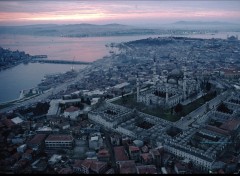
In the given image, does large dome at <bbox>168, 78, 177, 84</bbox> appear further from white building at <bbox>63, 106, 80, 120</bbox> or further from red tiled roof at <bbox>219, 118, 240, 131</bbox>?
white building at <bbox>63, 106, 80, 120</bbox>

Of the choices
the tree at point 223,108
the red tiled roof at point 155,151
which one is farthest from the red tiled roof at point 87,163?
the tree at point 223,108

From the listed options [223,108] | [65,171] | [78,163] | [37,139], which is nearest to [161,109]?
[223,108]

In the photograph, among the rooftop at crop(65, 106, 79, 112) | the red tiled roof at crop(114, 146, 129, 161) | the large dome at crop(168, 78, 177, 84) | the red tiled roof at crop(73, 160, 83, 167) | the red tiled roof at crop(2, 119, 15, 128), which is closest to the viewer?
the red tiled roof at crop(73, 160, 83, 167)

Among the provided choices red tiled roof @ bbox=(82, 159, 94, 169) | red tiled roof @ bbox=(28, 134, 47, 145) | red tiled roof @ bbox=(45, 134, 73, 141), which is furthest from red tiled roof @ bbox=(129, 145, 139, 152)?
red tiled roof @ bbox=(28, 134, 47, 145)

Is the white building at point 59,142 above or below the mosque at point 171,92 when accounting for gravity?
below

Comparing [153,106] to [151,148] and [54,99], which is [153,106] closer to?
[151,148]

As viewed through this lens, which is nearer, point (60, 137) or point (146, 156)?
point (146, 156)

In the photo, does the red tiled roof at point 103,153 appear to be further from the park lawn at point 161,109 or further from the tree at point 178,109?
the tree at point 178,109

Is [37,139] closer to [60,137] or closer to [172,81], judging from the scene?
[60,137]

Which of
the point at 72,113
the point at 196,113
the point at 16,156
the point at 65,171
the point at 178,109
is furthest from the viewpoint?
the point at 72,113

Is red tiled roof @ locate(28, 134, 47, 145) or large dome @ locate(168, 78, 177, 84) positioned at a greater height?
large dome @ locate(168, 78, 177, 84)
